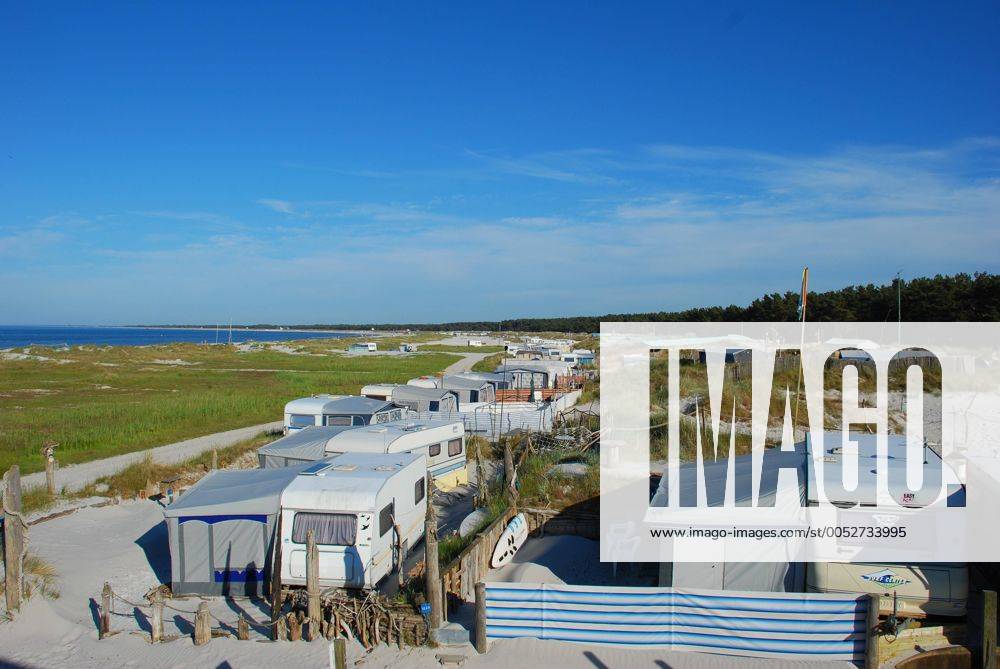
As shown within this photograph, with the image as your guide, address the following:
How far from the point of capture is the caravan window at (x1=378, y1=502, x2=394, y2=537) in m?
10.9

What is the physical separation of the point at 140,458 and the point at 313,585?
1623 centimetres

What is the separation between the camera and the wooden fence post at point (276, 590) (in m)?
9.43

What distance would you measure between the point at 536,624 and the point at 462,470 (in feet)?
32.9

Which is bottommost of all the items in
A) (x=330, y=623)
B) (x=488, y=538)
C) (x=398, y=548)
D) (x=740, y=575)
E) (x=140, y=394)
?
(x=140, y=394)

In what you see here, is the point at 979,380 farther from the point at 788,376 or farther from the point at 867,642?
the point at 867,642

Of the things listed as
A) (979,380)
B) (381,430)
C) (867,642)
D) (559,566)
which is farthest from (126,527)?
(979,380)

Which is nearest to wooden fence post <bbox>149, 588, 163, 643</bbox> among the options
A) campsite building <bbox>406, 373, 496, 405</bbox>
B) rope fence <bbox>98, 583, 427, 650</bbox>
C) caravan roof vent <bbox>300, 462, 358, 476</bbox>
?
rope fence <bbox>98, 583, 427, 650</bbox>

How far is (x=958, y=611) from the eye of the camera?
833cm

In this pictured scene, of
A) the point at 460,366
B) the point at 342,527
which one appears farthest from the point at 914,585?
the point at 460,366

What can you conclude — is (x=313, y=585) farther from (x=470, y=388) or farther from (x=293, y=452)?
(x=470, y=388)

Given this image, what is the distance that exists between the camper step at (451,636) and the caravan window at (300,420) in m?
14.1

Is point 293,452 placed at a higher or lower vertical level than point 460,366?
higher

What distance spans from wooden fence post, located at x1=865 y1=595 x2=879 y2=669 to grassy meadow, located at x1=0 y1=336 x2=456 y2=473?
2250 centimetres

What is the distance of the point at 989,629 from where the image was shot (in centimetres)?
721
